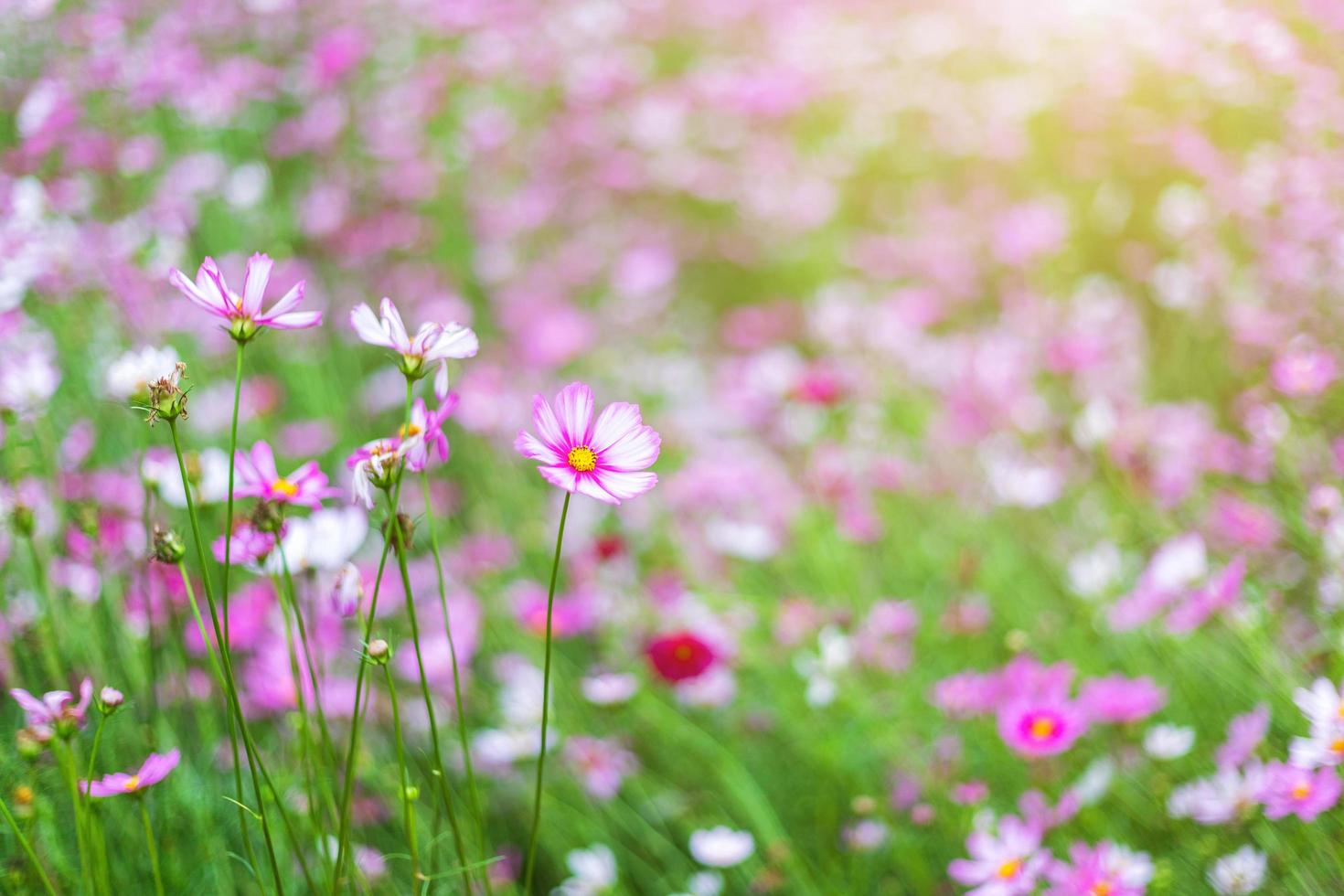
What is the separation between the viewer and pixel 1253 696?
1185 millimetres

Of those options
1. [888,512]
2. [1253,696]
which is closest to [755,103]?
[888,512]

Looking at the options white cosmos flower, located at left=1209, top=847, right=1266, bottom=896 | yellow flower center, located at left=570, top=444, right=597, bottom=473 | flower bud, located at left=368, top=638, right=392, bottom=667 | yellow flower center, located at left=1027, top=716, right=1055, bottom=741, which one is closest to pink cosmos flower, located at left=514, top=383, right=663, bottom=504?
yellow flower center, located at left=570, top=444, right=597, bottom=473

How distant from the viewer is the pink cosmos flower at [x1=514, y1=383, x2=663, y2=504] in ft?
2.13

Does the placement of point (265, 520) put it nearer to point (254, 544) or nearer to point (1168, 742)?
point (254, 544)

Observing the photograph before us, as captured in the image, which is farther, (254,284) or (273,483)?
(273,483)

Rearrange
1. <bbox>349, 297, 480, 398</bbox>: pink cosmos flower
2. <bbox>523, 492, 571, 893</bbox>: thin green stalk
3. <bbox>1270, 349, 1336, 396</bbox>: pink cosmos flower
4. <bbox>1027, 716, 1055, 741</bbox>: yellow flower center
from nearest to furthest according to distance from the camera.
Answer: <bbox>523, 492, 571, 893</bbox>: thin green stalk → <bbox>349, 297, 480, 398</bbox>: pink cosmos flower → <bbox>1027, 716, 1055, 741</bbox>: yellow flower center → <bbox>1270, 349, 1336, 396</bbox>: pink cosmos flower

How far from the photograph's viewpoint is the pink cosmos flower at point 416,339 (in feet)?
2.14

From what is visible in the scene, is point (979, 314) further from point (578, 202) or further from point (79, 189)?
point (79, 189)

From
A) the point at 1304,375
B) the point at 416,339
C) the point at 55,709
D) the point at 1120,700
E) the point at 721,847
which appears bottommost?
the point at 721,847

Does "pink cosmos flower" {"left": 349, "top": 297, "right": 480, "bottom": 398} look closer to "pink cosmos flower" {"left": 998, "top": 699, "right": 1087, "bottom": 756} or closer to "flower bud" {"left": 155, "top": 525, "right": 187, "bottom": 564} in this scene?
"flower bud" {"left": 155, "top": 525, "right": 187, "bottom": 564}

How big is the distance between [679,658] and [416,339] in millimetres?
620

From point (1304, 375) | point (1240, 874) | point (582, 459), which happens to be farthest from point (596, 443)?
point (1304, 375)

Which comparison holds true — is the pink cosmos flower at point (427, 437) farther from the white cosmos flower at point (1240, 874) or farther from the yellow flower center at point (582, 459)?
the white cosmos flower at point (1240, 874)

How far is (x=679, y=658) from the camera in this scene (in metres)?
1.18
